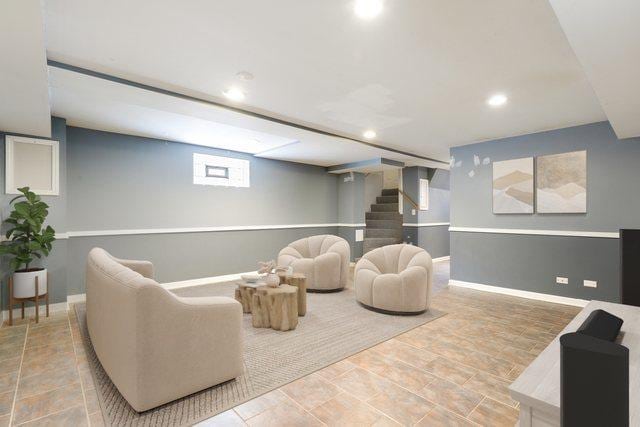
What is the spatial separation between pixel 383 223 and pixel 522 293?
13.3ft

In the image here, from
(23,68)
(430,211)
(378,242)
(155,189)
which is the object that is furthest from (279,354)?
(430,211)

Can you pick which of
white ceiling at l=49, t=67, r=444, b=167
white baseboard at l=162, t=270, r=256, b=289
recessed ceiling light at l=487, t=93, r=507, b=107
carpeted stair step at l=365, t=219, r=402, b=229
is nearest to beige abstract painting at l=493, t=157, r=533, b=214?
recessed ceiling light at l=487, t=93, r=507, b=107

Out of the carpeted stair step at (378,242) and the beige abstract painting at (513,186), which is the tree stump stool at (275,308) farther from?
the carpeted stair step at (378,242)

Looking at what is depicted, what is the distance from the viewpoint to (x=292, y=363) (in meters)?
2.66

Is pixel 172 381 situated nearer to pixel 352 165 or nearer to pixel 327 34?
pixel 327 34

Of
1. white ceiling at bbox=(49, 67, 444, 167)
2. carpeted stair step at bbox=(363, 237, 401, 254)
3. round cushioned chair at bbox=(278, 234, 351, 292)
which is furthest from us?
carpeted stair step at bbox=(363, 237, 401, 254)

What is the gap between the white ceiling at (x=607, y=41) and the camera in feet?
5.27

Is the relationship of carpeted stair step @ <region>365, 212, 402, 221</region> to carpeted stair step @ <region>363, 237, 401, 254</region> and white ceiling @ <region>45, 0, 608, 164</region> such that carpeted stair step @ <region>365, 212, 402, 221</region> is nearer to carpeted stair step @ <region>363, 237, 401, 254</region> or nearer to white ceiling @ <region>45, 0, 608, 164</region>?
carpeted stair step @ <region>363, 237, 401, 254</region>

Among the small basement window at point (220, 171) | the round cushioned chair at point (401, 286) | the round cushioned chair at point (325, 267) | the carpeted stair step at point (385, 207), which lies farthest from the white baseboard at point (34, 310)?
the carpeted stair step at point (385, 207)

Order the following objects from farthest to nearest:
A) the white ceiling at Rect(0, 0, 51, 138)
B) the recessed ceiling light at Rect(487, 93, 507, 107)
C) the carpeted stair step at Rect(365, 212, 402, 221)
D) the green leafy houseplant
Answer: the carpeted stair step at Rect(365, 212, 402, 221)
the green leafy houseplant
the recessed ceiling light at Rect(487, 93, 507, 107)
the white ceiling at Rect(0, 0, 51, 138)

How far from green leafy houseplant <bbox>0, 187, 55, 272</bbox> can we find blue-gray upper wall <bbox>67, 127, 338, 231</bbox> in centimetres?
82

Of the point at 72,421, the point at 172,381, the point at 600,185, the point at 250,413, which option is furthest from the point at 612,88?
the point at 72,421

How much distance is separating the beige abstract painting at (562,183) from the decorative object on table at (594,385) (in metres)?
5.03

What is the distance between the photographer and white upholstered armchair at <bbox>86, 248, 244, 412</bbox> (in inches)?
74.6
